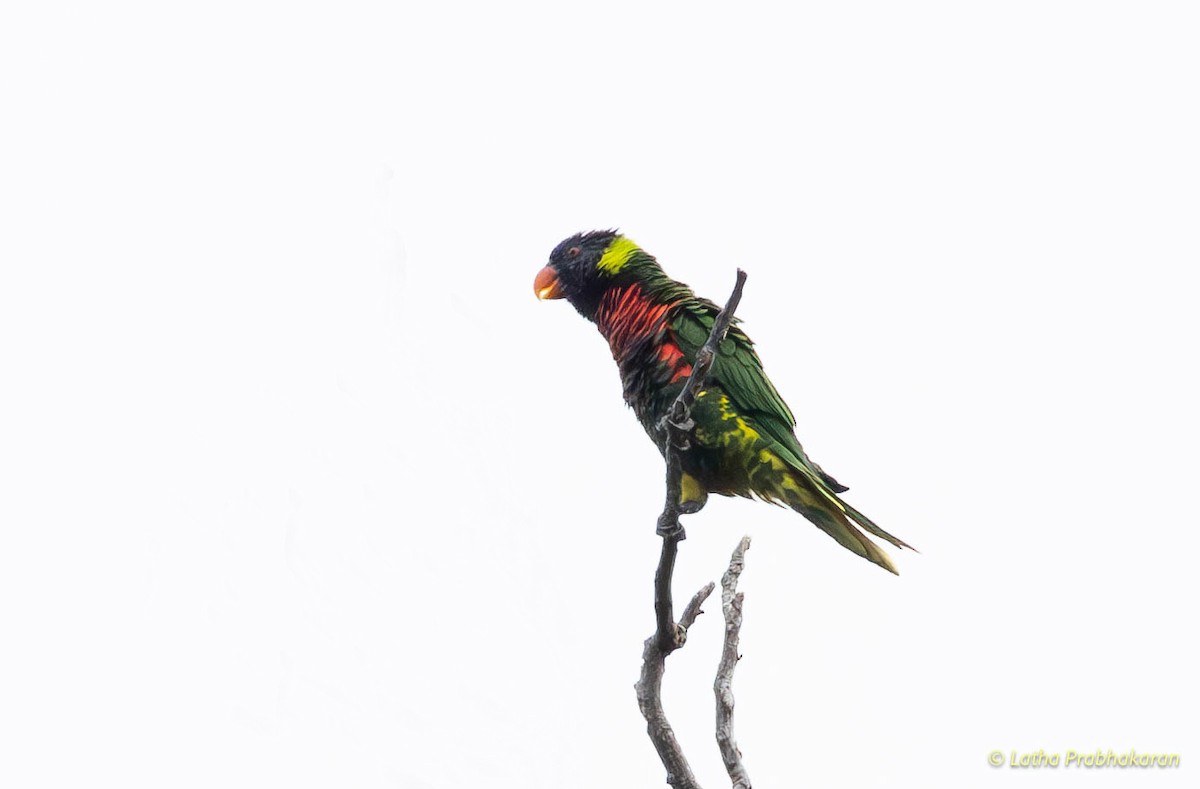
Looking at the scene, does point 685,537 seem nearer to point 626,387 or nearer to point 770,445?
point 770,445

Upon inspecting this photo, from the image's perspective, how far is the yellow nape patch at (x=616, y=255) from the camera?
218 inches

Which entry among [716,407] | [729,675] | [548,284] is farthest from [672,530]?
[548,284]

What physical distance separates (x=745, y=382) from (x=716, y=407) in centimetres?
19

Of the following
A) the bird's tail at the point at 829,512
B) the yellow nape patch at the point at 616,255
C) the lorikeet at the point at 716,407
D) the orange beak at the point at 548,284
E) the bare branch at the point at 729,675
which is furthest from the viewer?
the orange beak at the point at 548,284

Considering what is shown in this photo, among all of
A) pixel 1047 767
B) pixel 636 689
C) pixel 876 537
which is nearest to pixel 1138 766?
pixel 1047 767

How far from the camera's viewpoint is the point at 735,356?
4930mm

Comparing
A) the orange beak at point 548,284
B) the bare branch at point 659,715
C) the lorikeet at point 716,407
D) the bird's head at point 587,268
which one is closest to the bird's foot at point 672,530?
the bare branch at point 659,715

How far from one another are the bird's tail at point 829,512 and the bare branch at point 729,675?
2.56ft

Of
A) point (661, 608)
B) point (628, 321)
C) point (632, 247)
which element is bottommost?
point (661, 608)

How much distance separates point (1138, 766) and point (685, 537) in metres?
4.16

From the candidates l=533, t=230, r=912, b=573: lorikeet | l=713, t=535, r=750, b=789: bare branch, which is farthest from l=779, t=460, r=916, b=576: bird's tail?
l=713, t=535, r=750, b=789: bare branch

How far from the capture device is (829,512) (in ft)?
15.3

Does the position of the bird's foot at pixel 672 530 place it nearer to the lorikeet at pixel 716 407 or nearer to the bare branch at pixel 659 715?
the bare branch at pixel 659 715
